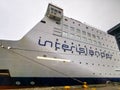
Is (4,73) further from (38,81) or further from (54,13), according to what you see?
(54,13)

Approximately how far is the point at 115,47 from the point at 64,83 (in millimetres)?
7596

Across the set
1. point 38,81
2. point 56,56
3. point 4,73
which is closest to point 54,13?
point 56,56

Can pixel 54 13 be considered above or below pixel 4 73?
above

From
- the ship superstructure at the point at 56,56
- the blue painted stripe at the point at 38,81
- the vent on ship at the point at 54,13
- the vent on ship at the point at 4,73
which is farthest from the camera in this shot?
the vent on ship at the point at 54,13

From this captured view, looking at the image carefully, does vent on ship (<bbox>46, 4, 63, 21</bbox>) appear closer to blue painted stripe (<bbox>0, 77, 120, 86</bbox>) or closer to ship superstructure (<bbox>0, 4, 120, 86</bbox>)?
ship superstructure (<bbox>0, 4, 120, 86</bbox>)

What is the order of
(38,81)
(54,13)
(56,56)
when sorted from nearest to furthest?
(38,81) → (56,56) → (54,13)

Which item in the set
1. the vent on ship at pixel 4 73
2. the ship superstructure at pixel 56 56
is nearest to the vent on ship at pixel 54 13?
the ship superstructure at pixel 56 56

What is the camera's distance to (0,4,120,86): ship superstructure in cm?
576

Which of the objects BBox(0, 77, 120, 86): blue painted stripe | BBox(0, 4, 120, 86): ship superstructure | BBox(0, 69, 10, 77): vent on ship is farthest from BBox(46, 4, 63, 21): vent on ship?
BBox(0, 69, 10, 77): vent on ship

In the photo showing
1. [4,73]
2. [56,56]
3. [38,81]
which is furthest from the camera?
[56,56]

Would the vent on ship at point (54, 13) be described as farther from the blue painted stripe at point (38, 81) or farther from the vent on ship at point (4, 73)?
the vent on ship at point (4, 73)

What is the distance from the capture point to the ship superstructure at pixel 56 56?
5.76 m

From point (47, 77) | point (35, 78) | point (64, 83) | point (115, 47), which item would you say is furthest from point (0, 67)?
point (115, 47)

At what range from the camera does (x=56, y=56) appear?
696 cm
